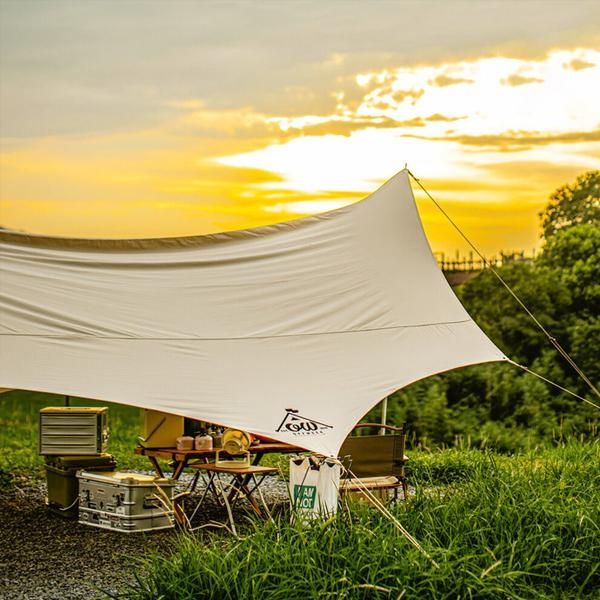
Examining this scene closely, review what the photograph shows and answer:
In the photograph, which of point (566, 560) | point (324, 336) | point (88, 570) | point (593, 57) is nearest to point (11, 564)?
point (88, 570)

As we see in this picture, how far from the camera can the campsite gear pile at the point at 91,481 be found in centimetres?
639

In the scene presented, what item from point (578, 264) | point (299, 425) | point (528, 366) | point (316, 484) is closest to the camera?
point (299, 425)

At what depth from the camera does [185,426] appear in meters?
7.03

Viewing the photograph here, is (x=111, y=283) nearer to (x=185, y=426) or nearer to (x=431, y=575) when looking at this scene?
(x=185, y=426)

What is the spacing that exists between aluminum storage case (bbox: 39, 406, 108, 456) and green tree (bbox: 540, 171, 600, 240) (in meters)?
10.7

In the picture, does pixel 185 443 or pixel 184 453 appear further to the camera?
pixel 185 443

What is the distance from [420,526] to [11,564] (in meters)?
2.46

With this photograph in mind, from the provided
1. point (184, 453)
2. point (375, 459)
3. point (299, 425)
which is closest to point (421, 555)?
point (299, 425)

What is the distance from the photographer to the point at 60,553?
5.99 metres

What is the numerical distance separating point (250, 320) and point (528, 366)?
815 centimetres

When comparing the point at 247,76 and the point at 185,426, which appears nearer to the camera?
the point at 185,426

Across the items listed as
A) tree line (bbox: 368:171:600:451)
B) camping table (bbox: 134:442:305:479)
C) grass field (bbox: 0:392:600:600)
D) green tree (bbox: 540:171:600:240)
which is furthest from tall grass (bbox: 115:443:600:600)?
green tree (bbox: 540:171:600:240)

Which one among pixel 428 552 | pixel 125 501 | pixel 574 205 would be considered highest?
pixel 574 205

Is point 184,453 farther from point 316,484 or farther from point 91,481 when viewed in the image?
point 316,484
